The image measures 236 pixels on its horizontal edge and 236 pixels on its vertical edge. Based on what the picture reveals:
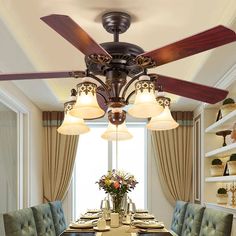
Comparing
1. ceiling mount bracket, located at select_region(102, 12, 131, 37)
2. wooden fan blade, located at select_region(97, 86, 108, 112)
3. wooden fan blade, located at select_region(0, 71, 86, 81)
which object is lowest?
wooden fan blade, located at select_region(97, 86, 108, 112)

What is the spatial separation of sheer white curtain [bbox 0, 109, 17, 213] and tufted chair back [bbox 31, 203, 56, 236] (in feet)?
2.40

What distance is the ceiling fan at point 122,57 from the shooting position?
1.93 meters

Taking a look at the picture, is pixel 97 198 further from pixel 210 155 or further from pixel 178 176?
pixel 210 155

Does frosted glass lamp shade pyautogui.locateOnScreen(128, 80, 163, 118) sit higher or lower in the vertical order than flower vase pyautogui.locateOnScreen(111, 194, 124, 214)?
higher

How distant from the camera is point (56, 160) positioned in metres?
6.18

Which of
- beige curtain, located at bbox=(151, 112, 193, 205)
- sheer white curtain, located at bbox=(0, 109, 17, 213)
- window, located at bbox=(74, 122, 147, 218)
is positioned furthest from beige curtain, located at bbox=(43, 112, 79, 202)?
beige curtain, located at bbox=(151, 112, 193, 205)

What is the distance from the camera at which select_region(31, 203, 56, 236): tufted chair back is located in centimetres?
360

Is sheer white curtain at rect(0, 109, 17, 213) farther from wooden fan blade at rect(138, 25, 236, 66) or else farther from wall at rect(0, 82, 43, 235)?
wooden fan blade at rect(138, 25, 236, 66)

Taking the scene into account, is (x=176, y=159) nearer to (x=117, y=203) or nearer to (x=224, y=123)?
(x=224, y=123)

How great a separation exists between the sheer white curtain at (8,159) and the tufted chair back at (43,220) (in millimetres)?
732

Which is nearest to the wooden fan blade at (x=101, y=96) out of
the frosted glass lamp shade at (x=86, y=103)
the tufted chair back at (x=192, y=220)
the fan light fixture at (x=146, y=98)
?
the frosted glass lamp shade at (x=86, y=103)

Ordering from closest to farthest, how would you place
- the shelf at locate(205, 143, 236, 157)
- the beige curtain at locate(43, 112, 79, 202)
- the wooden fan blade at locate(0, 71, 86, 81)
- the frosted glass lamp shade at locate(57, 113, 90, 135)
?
the wooden fan blade at locate(0, 71, 86, 81) → the frosted glass lamp shade at locate(57, 113, 90, 135) → the shelf at locate(205, 143, 236, 157) → the beige curtain at locate(43, 112, 79, 202)

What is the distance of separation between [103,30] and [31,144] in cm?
270

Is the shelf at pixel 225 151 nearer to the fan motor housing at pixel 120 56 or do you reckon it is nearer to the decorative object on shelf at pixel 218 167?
the decorative object on shelf at pixel 218 167
